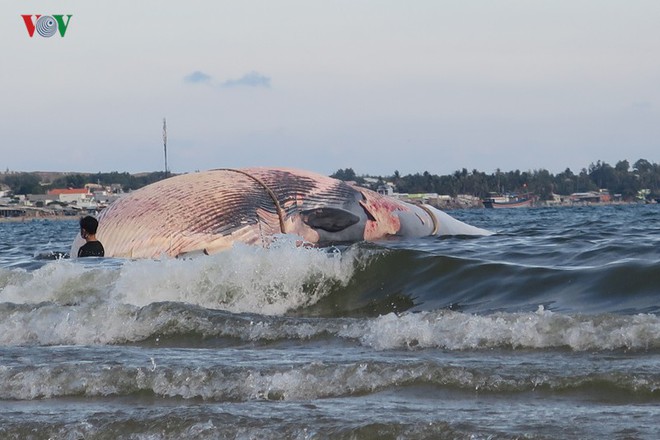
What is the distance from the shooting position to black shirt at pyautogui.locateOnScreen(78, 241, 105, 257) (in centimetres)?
1157

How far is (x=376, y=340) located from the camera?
24.9 ft

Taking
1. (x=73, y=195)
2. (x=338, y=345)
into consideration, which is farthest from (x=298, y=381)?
(x=73, y=195)

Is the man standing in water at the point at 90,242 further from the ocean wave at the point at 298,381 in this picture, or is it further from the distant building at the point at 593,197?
the distant building at the point at 593,197

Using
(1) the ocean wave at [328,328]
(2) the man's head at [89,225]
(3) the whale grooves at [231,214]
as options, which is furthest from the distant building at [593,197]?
(1) the ocean wave at [328,328]

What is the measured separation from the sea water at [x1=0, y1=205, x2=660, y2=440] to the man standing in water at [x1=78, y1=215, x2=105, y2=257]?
0.60ft

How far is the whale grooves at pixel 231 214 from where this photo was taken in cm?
1139

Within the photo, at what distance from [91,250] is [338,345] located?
462 cm

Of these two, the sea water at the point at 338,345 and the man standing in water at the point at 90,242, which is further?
the man standing in water at the point at 90,242

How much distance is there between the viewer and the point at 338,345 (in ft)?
25.4

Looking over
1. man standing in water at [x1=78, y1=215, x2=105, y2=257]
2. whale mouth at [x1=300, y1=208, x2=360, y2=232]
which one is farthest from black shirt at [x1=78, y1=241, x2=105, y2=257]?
whale mouth at [x1=300, y1=208, x2=360, y2=232]

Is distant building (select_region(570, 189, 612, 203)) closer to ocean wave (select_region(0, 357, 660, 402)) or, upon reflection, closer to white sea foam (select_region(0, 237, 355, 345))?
white sea foam (select_region(0, 237, 355, 345))

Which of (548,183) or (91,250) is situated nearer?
(91,250)

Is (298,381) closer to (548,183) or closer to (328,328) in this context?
(328,328)

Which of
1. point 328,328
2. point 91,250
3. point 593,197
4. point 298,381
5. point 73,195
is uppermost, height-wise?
point 73,195
